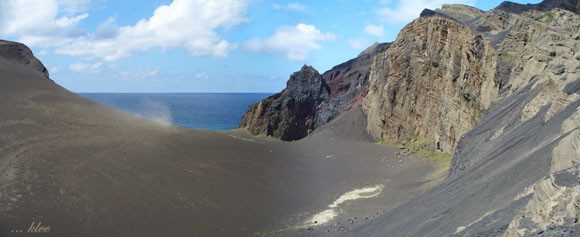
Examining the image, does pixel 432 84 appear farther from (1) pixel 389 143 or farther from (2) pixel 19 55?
(2) pixel 19 55

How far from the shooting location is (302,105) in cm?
5144

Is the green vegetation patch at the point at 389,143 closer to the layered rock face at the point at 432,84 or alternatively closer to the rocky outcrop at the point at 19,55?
the layered rock face at the point at 432,84

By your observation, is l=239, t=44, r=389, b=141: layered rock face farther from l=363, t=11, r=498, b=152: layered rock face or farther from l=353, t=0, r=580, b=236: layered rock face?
l=353, t=0, r=580, b=236: layered rock face

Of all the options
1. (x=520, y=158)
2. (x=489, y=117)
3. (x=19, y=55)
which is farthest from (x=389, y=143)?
(x=19, y=55)

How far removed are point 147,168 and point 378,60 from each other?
28343mm

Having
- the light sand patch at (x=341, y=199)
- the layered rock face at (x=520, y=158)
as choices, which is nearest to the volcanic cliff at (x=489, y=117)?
the layered rock face at (x=520, y=158)

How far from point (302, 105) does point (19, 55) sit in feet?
107

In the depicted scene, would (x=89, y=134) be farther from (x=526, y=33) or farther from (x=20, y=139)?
(x=526, y=33)

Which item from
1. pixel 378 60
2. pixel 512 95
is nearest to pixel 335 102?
pixel 378 60

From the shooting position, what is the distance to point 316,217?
1906 cm

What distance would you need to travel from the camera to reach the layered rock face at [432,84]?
2634 cm

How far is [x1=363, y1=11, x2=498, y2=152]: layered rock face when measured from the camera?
2634 cm

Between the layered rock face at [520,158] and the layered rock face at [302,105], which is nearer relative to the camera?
the layered rock face at [520,158]

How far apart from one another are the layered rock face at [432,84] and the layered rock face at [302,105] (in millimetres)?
8985
